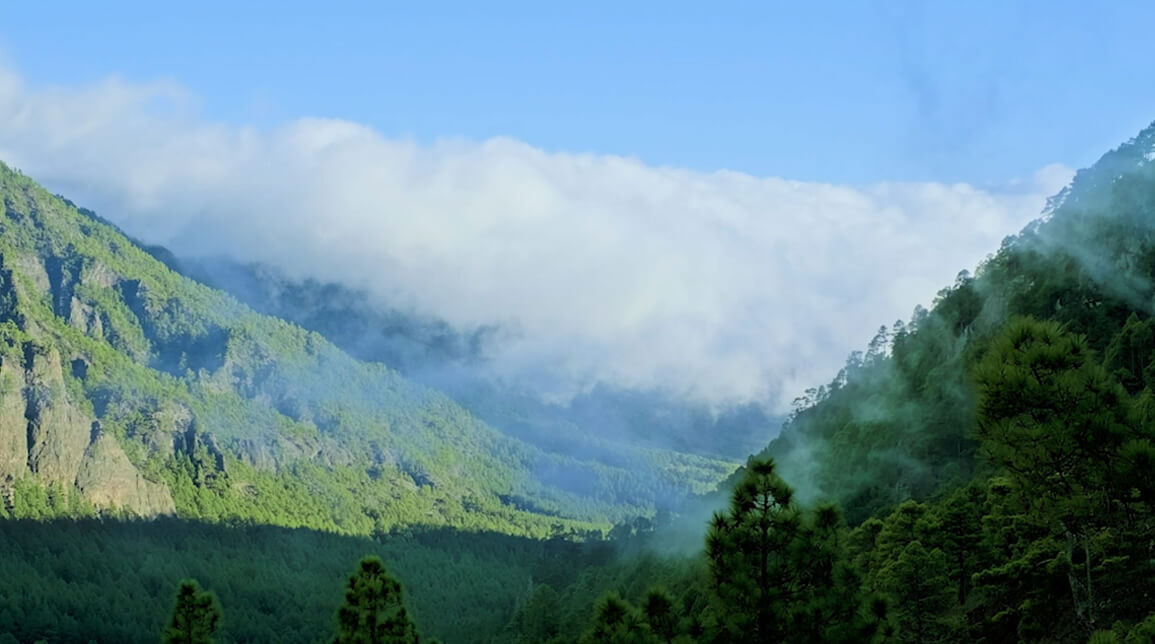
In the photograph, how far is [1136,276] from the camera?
381 ft

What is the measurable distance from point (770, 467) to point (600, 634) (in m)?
7.65

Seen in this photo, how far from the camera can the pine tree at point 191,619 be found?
49.4 meters

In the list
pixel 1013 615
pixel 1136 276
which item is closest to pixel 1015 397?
pixel 1013 615

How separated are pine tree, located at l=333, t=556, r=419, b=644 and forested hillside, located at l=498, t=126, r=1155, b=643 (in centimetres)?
1208

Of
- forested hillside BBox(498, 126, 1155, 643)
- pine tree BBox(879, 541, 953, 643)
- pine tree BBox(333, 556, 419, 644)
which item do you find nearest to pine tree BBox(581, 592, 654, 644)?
forested hillside BBox(498, 126, 1155, 643)

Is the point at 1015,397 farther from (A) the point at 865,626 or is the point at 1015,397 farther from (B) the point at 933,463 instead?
(B) the point at 933,463

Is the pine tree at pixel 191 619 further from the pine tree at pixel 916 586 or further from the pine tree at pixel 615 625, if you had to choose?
the pine tree at pixel 916 586

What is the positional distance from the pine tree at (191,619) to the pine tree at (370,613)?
275 inches

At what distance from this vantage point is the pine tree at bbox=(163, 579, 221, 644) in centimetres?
4941

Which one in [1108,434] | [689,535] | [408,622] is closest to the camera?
[1108,434]

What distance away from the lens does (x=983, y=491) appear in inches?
3233

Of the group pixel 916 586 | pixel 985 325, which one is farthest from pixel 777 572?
pixel 985 325

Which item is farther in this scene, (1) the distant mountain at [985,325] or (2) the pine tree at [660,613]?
(1) the distant mountain at [985,325]

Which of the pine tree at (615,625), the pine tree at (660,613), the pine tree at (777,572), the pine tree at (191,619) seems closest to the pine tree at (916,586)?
the pine tree at (660,613)
